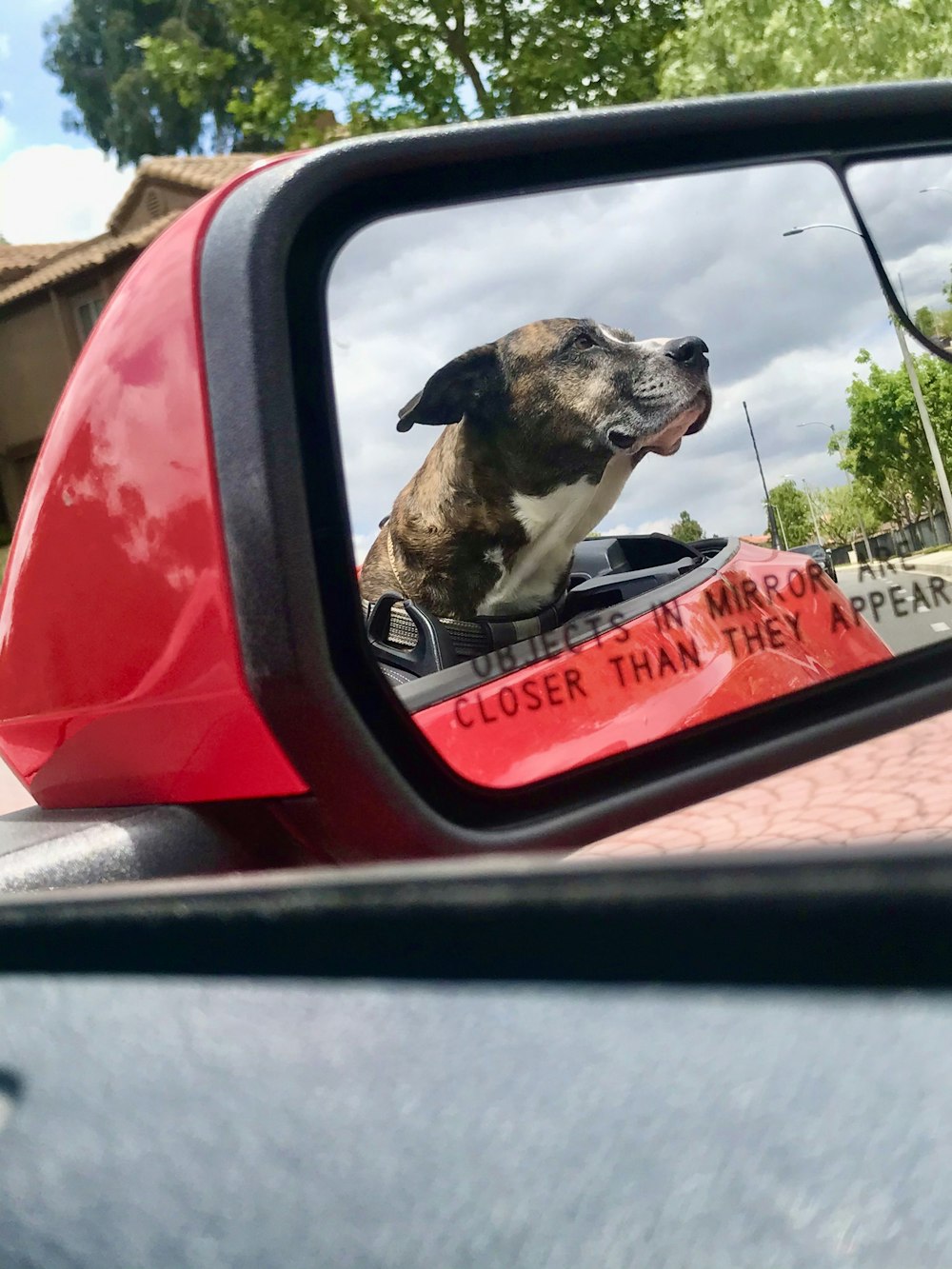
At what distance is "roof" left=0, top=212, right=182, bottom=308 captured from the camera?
34375 mm

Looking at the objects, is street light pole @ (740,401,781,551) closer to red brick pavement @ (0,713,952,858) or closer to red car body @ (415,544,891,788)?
red car body @ (415,544,891,788)

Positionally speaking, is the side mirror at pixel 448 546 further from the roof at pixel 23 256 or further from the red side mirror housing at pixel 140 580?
the roof at pixel 23 256

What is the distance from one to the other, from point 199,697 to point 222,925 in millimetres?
715

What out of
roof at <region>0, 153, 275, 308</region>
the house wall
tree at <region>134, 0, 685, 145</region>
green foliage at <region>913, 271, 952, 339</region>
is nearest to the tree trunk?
tree at <region>134, 0, 685, 145</region>

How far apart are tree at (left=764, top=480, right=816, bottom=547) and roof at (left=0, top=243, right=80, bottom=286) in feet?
139

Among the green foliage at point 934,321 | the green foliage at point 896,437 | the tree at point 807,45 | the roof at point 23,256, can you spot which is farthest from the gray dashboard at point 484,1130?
the roof at point 23,256

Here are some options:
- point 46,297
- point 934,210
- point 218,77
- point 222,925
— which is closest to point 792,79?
point 218,77

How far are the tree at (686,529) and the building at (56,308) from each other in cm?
3472

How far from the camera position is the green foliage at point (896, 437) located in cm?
183

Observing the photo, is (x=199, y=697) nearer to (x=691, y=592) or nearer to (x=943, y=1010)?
(x=691, y=592)

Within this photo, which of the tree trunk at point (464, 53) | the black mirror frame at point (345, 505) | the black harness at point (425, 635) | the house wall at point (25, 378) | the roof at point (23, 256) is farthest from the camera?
the roof at point (23, 256)

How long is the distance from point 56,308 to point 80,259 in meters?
1.62

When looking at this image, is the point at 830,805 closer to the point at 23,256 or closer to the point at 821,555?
the point at 821,555

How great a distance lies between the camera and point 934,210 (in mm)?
2014
